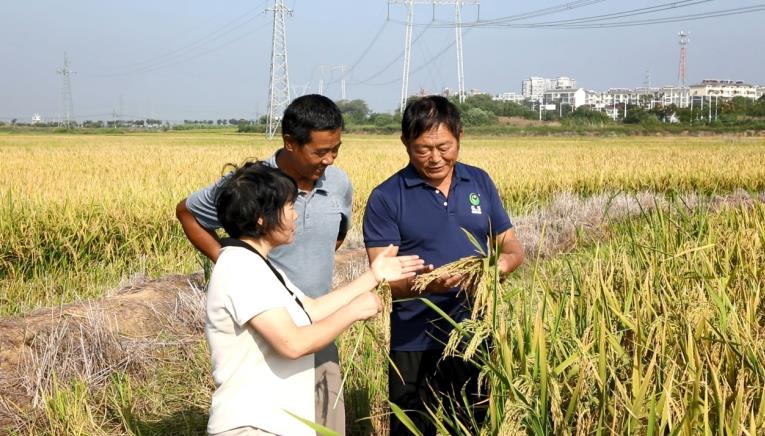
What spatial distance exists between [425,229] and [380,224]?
0.16 m

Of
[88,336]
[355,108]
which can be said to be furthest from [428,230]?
[355,108]

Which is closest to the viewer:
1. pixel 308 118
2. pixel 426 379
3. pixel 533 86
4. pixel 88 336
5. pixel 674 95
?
pixel 426 379

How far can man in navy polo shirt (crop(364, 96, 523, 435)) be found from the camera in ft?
9.78

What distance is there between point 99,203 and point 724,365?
25.4ft

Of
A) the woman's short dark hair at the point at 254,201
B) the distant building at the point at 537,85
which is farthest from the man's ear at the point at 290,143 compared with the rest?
the distant building at the point at 537,85

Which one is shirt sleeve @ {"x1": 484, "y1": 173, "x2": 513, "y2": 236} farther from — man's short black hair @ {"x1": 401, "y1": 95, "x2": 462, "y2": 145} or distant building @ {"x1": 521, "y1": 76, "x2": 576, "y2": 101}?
distant building @ {"x1": 521, "y1": 76, "x2": 576, "y2": 101}

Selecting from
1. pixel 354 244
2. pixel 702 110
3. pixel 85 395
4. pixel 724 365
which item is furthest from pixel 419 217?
pixel 702 110

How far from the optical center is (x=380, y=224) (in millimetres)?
3027

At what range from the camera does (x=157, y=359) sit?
470 cm

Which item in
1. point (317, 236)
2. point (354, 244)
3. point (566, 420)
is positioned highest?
point (317, 236)

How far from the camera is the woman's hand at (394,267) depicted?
2549 millimetres

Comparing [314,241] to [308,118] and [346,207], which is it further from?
[308,118]

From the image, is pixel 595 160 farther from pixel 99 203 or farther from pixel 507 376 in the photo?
pixel 507 376

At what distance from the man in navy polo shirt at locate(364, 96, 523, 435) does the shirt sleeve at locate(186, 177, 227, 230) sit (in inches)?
25.9
